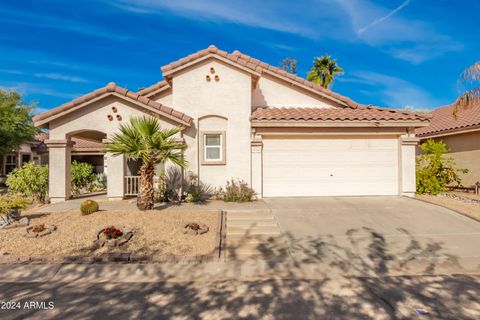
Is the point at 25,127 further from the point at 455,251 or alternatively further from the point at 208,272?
the point at 455,251

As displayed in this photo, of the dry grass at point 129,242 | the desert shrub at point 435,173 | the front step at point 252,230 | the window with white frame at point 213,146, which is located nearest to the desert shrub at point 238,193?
the window with white frame at point 213,146

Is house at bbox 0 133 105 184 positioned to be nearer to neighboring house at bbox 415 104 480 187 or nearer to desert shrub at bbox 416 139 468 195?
desert shrub at bbox 416 139 468 195

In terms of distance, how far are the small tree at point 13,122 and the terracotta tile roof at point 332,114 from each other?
16.9 metres

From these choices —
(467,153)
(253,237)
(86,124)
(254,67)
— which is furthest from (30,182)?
(467,153)

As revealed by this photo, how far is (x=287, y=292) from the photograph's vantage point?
469 cm

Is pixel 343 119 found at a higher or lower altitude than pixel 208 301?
higher

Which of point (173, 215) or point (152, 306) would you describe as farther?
point (173, 215)

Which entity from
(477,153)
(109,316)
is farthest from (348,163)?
(109,316)

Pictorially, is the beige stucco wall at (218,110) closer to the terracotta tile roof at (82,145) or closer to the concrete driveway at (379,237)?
→ the concrete driveway at (379,237)

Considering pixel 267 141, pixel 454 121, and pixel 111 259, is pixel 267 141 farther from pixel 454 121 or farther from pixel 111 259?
pixel 454 121

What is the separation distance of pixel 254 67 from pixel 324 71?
18106mm

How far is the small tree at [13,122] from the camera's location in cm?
1788

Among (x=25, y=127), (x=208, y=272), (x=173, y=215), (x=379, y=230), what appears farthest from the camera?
(x=25, y=127)

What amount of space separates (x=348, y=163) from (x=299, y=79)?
15.8ft
